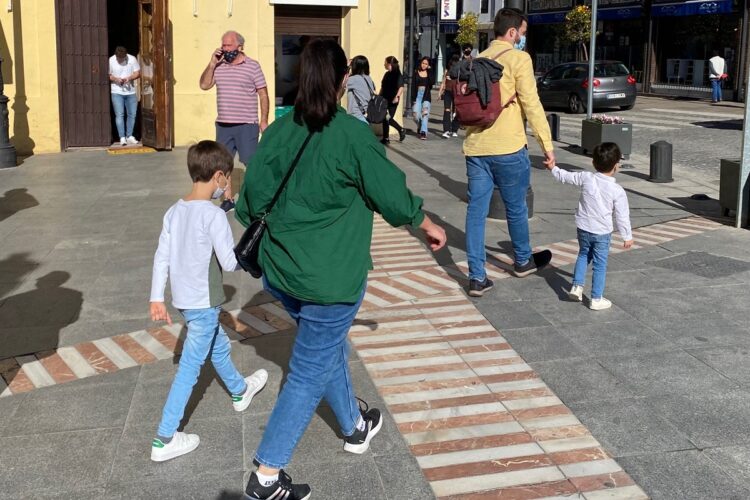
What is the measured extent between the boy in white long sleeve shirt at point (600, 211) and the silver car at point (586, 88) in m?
19.2

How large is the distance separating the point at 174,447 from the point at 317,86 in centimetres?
176

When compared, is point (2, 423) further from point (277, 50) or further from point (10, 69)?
point (277, 50)

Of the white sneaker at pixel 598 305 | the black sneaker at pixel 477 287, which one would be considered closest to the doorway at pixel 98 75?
the black sneaker at pixel 477 287

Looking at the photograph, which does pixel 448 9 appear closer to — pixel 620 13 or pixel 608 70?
pixel 620 13

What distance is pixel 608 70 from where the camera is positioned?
2572cm

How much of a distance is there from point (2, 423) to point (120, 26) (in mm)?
14241

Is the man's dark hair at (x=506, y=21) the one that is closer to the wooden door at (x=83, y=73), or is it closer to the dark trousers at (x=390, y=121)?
the dark trousers at (x=390, y=121)

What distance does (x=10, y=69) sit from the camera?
14.2 metres

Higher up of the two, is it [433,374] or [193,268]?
[193,268]

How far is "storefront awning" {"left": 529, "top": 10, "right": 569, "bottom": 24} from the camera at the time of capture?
42969mm

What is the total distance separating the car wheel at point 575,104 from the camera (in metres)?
25.0

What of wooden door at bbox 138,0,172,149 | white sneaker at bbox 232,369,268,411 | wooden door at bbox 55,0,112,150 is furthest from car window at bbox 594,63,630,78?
white sneaker at bbox 232,369,268,411

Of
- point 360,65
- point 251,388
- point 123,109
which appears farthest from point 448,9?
point 251,388

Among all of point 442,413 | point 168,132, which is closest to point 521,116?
point 442,413
